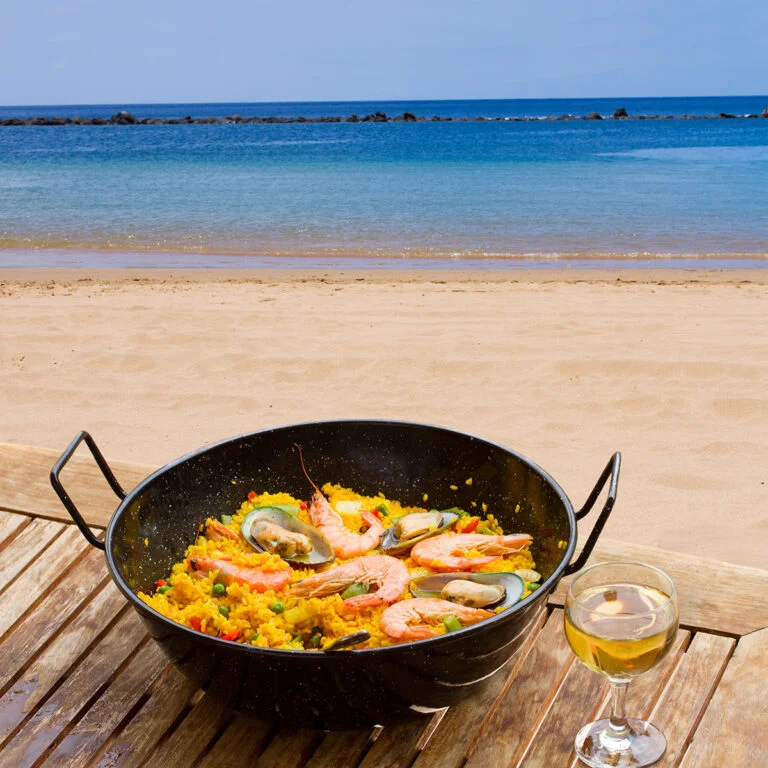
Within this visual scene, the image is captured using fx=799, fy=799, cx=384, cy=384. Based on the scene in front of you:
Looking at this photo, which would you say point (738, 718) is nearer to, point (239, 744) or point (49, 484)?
point (239, 744)

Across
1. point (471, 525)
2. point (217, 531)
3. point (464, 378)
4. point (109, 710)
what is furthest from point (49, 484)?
point (464, 378)

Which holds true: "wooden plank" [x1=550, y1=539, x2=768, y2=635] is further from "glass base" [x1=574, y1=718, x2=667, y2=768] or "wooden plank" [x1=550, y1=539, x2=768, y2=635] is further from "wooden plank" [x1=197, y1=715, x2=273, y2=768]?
"wooden plank" [x1=197, y1=715, x2=273, y2=768]

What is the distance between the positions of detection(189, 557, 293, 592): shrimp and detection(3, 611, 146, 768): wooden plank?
0.79 feet

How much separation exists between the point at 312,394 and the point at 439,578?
394 centimetres

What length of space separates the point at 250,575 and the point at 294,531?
0.27 metres

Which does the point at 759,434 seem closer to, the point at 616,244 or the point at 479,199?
the point at 616,244

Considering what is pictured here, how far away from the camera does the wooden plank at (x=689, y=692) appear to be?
1.39 meters

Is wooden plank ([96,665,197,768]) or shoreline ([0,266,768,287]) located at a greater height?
wooden plank ([96,665,197,768])

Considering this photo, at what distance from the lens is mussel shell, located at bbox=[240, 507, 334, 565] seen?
1.79 meters

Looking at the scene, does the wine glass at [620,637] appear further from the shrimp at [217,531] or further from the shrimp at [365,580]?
the shrimp at [217,531]

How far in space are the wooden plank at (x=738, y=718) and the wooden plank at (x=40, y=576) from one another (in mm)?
1429

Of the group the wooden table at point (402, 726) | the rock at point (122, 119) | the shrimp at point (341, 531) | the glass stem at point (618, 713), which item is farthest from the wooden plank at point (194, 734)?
the rock at point (122, 119)

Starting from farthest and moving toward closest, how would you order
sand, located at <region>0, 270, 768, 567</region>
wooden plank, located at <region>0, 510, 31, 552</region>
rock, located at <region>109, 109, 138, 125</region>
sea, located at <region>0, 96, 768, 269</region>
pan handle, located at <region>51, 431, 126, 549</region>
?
rock, located at <region>109, 109, 138, 125</region>, sea, located at <region>0, 96, 768, 269</region>, sand, located at <region>0, 270, 768, 567</region>, wooden plank, located at <region>0, 510, 31, 552</region>, pan handle, located at <region>51, 431, 126, 549</region>

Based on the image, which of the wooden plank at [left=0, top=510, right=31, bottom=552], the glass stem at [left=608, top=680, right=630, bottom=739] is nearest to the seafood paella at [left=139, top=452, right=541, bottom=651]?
the glass stem at [left=608, top=680, right=630, bottom=739]
